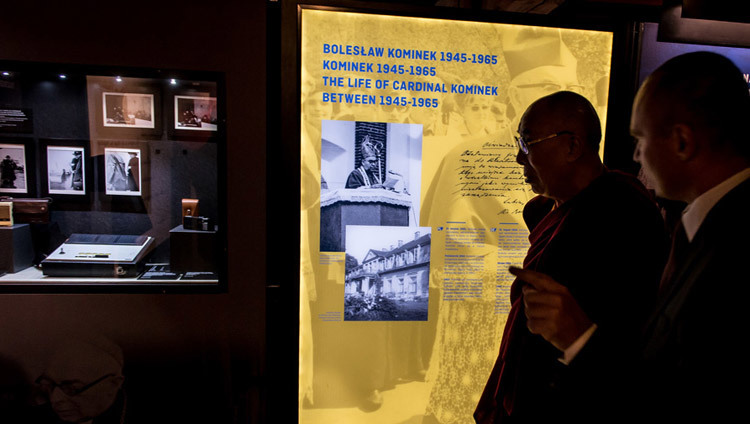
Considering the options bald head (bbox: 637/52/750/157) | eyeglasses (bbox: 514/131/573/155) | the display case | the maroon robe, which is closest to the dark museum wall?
the display case

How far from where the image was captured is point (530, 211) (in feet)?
7.06

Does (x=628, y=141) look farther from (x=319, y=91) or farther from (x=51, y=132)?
(x=51, y=132)

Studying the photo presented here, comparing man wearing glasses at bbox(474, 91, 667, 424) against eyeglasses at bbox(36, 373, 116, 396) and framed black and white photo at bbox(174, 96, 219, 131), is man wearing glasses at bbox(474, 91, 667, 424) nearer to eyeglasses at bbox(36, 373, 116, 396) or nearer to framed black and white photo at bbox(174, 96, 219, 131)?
framed black and white photo at bbox(174, 96, 219, 131)

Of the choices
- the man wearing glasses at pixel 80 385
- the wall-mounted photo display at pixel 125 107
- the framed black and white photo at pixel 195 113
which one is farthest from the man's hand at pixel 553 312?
the man wearing glasses at pixel 80 385

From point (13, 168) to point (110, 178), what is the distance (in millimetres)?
537

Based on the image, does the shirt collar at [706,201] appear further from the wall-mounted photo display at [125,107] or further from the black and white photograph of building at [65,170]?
the black and white photograph of building at [65,170]

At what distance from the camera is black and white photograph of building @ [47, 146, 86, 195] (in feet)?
8.38

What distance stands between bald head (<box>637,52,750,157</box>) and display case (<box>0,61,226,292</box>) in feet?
7.15

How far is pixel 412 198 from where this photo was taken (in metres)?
2.44

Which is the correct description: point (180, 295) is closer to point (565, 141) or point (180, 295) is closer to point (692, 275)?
point (565, 141)

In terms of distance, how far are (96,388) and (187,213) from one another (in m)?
1.12

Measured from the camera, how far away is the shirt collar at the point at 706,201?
1.05 meters

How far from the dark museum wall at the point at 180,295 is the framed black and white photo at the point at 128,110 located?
0.19m

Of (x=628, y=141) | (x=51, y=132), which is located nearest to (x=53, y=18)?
(x=51, y=132)
